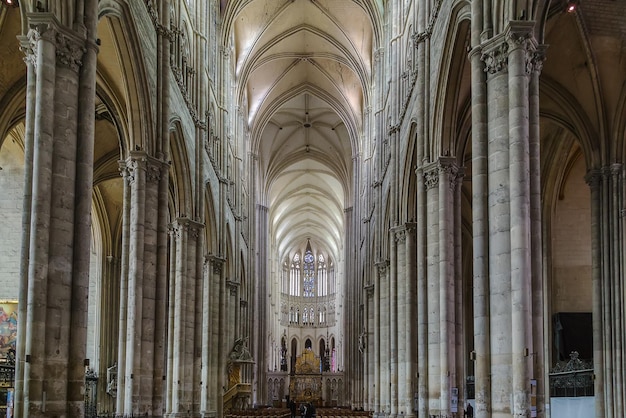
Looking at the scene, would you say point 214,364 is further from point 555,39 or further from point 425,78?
point 555,39

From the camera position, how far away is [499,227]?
607 inches

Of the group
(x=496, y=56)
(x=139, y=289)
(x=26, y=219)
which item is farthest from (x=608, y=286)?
(x=26, y=219)

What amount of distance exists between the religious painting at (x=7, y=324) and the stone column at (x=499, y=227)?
23715 mm

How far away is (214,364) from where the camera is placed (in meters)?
37.4

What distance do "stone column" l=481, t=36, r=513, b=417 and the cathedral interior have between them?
43 millimetres

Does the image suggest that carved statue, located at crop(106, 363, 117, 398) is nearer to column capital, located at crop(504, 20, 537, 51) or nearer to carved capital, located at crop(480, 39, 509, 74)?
carved capital, located at crop(480, 39, 509, 74)

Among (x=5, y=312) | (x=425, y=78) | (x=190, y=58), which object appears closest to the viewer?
(x=425, y=78)

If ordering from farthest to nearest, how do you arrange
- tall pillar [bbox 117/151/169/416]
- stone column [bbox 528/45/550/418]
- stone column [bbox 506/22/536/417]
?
1. tall pillar [bbox 117/151/169/416]
2. stone column [bbox 528/45/550/418]
3. stone column [bbox 506/22/536/417]

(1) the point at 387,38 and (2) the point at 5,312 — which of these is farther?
(1) the point at 387,38

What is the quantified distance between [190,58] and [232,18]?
11.6 metres

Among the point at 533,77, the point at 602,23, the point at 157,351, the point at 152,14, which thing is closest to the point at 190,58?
the point at 152,14

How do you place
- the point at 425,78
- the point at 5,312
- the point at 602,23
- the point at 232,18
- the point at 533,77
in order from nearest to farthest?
the point at 533,77
the point at 602,23
the point at 425,78
the point at 5,312
the point at 232,18

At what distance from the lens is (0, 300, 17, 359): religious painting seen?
32812 millimetres

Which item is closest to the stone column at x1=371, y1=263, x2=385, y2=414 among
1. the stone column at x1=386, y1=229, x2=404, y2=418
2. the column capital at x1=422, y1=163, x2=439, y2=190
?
the stone column at x1=386, y1=229, x2=404, y2=418
